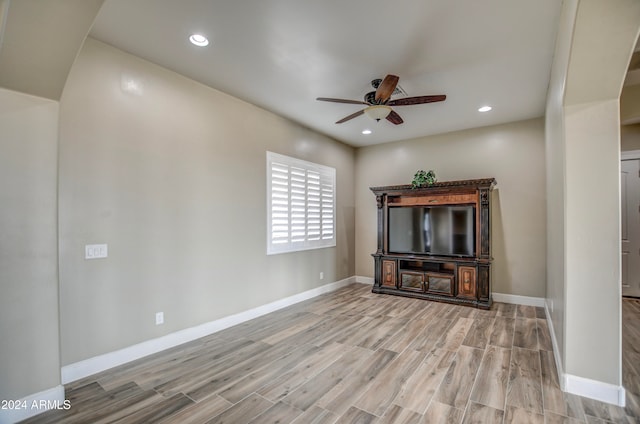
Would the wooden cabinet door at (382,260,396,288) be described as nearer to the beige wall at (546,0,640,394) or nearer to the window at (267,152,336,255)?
the window at (267,152,336,255)

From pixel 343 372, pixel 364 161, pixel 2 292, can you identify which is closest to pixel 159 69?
pixel 2 292

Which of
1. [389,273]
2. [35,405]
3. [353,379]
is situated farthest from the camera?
[389,273]

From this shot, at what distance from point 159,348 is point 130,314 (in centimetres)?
50

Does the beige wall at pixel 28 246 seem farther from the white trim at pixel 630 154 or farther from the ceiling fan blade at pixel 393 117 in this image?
the white trim at pixel 630 154

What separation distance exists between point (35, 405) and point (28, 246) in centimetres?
113

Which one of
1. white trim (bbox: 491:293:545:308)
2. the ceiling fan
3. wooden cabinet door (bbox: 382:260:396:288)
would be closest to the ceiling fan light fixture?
the ceiling fan

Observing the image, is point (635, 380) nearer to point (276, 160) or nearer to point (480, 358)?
point (480, 358)

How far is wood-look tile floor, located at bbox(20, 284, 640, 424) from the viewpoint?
216cm

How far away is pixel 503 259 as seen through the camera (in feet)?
16.8

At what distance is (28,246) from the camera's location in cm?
221

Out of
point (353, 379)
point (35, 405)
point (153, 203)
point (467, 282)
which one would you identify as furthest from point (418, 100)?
point (35, 405)

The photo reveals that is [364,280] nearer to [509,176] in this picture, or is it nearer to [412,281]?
[412,281]

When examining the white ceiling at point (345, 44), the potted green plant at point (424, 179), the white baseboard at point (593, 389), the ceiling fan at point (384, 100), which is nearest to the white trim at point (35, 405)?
the white ceiling at point (345, 44)

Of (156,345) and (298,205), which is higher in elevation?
(298,205)
